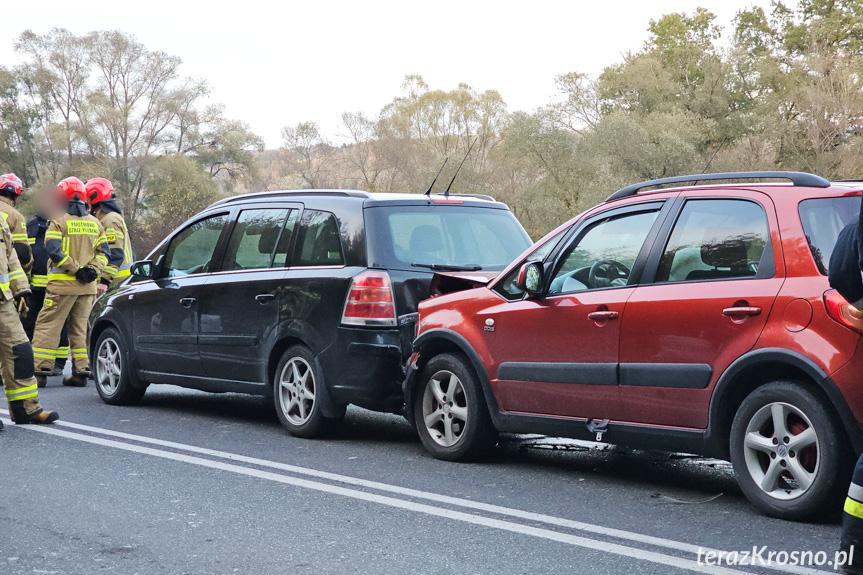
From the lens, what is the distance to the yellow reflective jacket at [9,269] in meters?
8.27

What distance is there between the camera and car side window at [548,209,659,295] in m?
5.96

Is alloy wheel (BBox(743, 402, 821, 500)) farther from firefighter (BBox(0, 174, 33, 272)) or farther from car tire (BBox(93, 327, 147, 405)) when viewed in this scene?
firefighter (BBox(0, 174, 33, 272))

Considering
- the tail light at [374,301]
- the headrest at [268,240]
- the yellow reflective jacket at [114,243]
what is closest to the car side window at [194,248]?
the headrest at [268,240]

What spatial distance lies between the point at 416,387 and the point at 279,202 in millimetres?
2153

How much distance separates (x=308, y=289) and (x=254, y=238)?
103 centimetres

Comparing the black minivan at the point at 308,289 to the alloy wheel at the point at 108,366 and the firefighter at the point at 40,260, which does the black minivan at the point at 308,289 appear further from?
the firefighter at the point at 40,260

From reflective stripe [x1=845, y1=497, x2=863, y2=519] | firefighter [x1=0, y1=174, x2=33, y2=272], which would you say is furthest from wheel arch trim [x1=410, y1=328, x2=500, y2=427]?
firefighter [x1=0, y1=174, x2=33, y2=272]

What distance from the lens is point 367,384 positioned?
7262mm

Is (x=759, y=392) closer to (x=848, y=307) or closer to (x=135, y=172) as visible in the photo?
(x=848, y=307)

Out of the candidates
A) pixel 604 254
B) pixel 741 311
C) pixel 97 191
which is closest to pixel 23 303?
pixel 97 191

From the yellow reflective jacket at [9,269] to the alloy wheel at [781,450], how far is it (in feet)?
18.9

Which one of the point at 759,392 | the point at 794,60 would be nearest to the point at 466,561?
the point at 759,392

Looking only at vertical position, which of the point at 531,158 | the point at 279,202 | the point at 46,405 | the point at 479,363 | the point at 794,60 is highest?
the point at 794,60

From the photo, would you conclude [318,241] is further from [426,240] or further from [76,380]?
[76,380]
